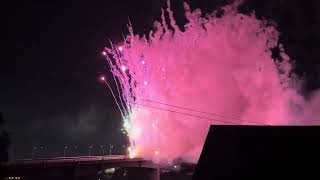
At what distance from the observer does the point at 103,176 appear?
110 m

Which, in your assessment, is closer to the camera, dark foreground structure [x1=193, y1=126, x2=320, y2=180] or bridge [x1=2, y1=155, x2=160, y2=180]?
dark foreground structure [x1=193, y1=126, x2=320, y2=180]

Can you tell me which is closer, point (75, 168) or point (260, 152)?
point (260, 152)

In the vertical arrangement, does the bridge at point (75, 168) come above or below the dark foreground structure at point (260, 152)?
above

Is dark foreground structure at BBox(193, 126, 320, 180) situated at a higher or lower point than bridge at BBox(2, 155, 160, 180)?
lower

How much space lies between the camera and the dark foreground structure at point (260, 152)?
33.2 m

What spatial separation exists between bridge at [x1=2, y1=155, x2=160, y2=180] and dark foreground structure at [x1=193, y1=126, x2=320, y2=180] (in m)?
25.9

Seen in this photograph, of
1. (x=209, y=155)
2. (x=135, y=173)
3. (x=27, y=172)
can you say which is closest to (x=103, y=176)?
(x=135, y=173)

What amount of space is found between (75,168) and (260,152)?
48.0 metres

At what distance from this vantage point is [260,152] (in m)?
35.5

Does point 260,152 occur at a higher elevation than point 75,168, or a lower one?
lower

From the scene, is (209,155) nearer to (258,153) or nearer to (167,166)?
(258,153)

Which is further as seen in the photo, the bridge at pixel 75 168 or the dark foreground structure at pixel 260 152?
the bridge at pixel 75 168

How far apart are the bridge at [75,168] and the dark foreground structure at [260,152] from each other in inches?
1019

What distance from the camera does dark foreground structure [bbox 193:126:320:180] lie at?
33250mm
